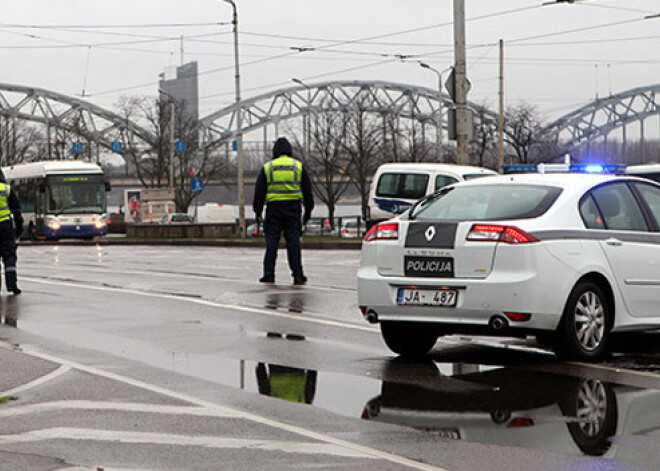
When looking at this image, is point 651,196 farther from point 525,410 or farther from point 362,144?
point 362,144

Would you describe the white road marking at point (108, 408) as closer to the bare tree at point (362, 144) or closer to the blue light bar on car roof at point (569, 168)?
the blue light bar on car roof at point (569, 168)

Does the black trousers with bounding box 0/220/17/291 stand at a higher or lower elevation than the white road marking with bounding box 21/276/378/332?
→ higher

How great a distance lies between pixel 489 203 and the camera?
9703 mm

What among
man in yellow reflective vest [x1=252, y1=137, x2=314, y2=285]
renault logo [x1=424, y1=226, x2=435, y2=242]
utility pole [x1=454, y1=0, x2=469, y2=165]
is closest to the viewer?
renault logo [x1=424, y1=226, x2=435, y2=242]

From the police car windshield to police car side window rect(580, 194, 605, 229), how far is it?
0.23m

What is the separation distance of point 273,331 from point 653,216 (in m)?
3.46

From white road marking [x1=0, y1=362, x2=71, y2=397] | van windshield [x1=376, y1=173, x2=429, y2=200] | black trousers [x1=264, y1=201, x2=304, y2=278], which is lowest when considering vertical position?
white road marking [x1=0, y1=362, x2=71, y2=397]

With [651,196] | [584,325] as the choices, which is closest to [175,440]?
[584,325]

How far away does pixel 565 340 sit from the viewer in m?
9.19

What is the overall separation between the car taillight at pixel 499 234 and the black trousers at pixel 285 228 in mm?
7533

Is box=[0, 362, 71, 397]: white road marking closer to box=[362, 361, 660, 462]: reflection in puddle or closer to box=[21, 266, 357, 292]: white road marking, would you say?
box=[362, 361, 660, 462]: reflection in puddle

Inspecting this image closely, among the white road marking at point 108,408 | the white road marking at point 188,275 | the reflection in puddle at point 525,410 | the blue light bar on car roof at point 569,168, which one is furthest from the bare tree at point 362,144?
the white road marking at point 108,408

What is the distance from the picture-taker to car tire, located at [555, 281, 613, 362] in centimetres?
916

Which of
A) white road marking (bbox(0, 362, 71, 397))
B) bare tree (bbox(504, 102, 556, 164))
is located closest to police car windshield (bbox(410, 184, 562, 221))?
white road marking (bbox(0, 362, 71, 397))
